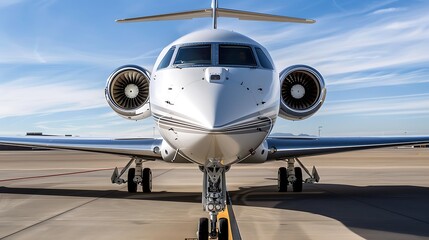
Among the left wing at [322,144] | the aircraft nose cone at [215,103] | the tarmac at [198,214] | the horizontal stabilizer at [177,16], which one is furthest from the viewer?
the horizontal stabilizer at [177,16]

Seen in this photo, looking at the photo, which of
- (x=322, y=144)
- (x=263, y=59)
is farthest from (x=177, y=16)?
(x=263, y=59)

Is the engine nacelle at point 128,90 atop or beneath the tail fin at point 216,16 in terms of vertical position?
beneath

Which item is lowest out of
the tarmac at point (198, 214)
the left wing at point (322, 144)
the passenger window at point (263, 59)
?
the tarmac at point (198, 214)

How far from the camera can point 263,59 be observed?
7.31 meters

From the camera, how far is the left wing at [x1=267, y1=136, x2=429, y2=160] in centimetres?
1056

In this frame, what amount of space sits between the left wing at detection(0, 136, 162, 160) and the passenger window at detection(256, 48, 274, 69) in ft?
12.0

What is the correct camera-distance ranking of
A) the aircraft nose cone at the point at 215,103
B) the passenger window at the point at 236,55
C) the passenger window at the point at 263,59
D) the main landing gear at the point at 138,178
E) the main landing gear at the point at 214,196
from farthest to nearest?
the main landing gear at the point at 138,178 < the passenger window at the point at 263,59 < the passenger window at the point at 236,55 < the main landing gear at the point at 214,196 < the aircraft nose cone at the point at 215,103

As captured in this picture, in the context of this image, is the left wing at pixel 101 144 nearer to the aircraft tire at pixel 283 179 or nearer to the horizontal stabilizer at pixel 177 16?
the horizontal stabilizer at pixel 177 16

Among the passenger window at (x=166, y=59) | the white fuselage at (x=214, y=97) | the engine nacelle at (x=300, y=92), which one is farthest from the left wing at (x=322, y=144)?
the passenger window at (x=166, y=59)

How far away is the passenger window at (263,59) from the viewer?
23.5ft

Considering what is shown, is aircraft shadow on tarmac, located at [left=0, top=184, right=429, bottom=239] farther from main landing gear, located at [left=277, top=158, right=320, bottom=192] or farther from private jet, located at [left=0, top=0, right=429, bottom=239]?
private jet, located at [left=0, top=0, right=429, bottom=239]

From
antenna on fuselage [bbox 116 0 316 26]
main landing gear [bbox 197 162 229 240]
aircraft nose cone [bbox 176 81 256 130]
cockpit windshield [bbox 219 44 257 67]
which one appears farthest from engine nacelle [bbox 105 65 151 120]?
aircraft nose cone [bbox 176 81 256 130]

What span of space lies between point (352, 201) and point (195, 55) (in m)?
6.04

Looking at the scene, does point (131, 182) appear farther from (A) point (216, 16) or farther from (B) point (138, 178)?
(A) point (216, 16)
